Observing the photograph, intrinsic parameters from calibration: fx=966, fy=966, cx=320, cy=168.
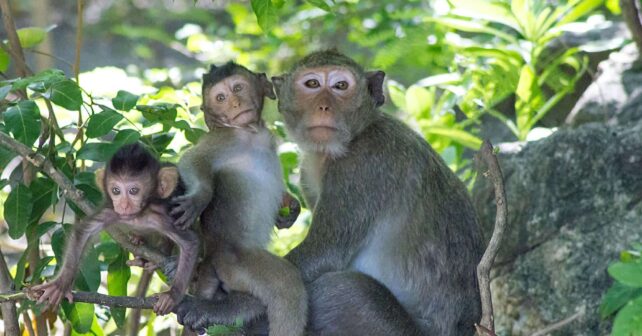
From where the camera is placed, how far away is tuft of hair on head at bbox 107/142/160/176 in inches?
162

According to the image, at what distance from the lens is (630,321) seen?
3623 millimetres

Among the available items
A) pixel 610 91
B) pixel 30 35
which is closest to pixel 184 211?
pixel 30 35

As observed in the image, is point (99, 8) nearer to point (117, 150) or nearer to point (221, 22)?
point (221, 22)

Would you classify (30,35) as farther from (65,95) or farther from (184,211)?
(184,211)

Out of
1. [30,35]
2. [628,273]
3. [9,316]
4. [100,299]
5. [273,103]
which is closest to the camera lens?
[628,273]

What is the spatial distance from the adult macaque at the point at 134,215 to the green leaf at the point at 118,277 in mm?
739

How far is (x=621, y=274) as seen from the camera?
11.6ft

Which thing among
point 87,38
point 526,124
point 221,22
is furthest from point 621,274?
point 87,38

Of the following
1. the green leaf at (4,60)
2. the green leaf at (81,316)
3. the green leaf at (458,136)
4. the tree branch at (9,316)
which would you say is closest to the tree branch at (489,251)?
the green leaf at (81,316)

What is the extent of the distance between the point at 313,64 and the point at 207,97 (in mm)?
690

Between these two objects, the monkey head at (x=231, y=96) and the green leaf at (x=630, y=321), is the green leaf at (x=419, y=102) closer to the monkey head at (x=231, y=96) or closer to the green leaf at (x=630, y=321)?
the monkey head at (x=231, y=96)

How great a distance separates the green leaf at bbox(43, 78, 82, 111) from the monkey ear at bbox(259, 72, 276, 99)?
98 centimetres

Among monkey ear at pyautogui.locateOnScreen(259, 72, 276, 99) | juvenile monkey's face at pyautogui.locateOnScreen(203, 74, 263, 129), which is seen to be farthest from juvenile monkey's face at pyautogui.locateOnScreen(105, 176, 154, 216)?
monkey ear at pyautogui.locateOnScreen(259, 72, 276, 99)

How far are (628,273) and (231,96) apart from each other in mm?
2157
